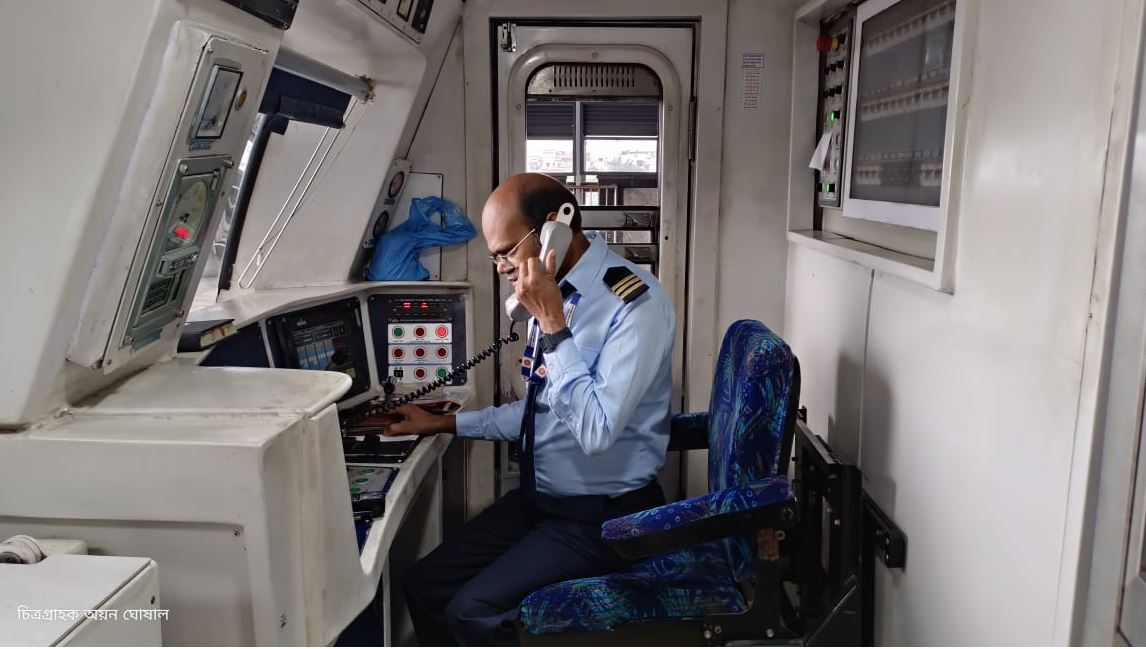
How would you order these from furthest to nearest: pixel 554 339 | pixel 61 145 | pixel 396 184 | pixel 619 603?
1. pixel 396 184
2. pixel 554 339
3. pixel 619 603
4. pixel 61 145

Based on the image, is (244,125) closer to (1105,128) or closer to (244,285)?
(244,285)

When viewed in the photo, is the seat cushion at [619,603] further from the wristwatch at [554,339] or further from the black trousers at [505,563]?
the wristwatch at [554,339]

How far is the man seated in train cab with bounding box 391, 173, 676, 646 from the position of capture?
2.14 meters

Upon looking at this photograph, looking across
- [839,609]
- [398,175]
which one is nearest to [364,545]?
[839,609]

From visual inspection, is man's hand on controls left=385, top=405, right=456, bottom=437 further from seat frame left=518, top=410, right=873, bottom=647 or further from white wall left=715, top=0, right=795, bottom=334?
white wall left=715, top=0, right=795, bottom=334

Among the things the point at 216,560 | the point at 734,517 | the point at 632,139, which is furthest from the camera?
the point at 632,139

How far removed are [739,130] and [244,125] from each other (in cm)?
197

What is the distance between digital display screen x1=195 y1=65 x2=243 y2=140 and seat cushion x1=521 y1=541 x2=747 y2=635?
1.26m

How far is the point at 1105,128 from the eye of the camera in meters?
1.26

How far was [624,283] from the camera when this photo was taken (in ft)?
7.42

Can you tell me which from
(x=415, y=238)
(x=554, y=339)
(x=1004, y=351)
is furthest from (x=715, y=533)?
(x=415, y=238)

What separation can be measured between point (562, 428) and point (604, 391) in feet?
1.14

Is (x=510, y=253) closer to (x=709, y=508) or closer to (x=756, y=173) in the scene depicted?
(x=709, y=508)

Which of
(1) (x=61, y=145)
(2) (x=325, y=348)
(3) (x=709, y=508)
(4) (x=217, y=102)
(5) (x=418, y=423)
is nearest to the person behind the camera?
(1) (x=61, y=145)
